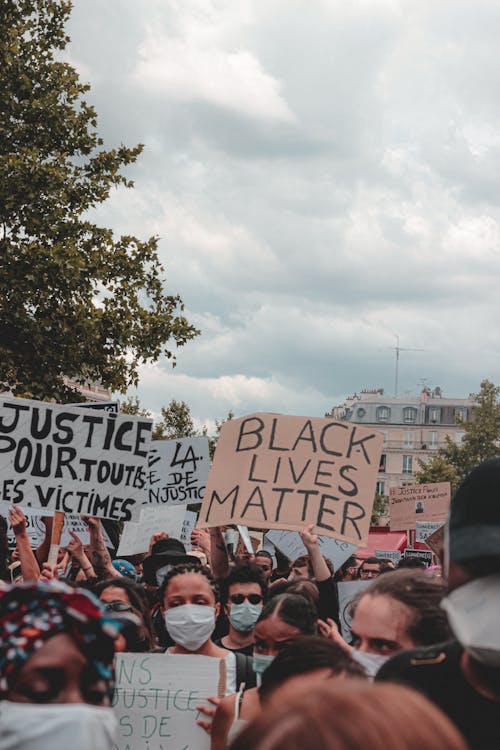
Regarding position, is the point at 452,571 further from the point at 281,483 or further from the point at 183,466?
the point at 183,466

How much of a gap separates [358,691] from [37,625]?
0.95 m

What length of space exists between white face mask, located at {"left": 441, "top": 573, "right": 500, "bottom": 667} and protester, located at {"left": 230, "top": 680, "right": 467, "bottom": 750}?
834 mm

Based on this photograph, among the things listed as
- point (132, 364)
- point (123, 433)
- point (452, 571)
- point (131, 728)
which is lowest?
point (131, 728)

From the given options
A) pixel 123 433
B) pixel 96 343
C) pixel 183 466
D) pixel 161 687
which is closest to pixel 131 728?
pixel 161 687

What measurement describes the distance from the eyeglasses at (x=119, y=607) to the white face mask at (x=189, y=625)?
0.25m

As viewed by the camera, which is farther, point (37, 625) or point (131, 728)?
point (131, 728)

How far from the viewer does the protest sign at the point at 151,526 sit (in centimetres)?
1036

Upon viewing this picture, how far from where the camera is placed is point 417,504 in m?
13.0

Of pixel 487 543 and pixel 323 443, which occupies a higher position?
pixel 323 443

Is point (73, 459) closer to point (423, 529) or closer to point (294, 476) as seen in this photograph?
point (294, 476)

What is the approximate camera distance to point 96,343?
58.3ft

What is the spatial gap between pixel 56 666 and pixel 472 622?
0.85 metres

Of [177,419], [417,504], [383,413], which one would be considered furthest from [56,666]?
[383,413]

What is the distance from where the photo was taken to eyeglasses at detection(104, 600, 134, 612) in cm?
491
